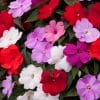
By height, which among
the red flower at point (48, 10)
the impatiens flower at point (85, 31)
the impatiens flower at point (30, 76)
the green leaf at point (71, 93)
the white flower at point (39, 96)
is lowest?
the white flower at point (39, 96)

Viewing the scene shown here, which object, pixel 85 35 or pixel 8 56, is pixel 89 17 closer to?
pixel 85 35

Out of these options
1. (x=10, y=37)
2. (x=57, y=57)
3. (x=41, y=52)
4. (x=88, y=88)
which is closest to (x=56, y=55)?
(x=57, y=57)

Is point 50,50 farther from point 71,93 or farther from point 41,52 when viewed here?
point 71,93

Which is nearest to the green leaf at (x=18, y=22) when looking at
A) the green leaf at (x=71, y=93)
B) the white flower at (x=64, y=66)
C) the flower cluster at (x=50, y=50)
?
the flower cluster at (x=50, y=50)

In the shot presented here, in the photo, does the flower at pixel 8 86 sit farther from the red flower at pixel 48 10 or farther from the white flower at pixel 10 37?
the red flower at pixel 48 10

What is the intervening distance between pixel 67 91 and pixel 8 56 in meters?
0.38

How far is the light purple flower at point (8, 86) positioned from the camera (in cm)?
215

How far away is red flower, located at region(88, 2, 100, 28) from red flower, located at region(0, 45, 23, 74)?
38cm

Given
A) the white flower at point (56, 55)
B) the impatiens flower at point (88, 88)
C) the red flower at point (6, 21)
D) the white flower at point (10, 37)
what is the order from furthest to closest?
the red flower at point (6, 21) → the white flower at point (10, 37) → the white flower at point (56, 55) → the impatiens flower at point (88, 88)

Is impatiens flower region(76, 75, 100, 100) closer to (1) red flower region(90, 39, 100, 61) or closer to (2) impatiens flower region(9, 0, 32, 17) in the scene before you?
(1) red flower region(90, 39, 100, 61)

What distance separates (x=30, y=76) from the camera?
2.11 m

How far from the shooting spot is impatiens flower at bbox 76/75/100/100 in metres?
1.93

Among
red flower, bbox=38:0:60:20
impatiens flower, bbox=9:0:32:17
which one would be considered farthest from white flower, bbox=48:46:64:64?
impatiens flower, bbox=9:0:32:17

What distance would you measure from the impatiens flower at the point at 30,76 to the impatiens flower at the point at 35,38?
0.13 metres
